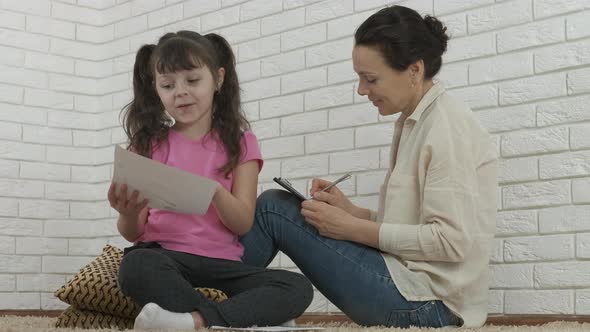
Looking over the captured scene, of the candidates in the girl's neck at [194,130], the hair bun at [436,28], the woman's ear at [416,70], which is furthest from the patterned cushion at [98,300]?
the hair bun at [436,28]

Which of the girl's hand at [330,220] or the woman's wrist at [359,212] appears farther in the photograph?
the woman's wrist at [359,212]

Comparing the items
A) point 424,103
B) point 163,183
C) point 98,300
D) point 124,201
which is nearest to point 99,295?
point 98,300

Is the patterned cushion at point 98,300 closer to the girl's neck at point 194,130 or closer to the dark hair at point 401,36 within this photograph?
the girl's neck at point 194,130

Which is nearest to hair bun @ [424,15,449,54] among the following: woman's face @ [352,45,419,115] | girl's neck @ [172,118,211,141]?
woman's face @ [352,45,419,115]

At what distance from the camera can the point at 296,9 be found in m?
3.54

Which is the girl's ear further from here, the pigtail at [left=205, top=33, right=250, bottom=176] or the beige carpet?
the beige carpet

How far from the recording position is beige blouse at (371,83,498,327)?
7.39 ft

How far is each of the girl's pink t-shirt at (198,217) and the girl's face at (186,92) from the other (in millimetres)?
80

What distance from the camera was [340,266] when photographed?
237cm

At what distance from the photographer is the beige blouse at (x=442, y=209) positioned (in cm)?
225

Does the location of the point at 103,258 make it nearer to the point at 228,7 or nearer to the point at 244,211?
the point at 244,211

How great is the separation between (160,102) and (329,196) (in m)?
0.63

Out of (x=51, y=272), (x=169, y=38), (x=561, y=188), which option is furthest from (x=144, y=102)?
(x=51, y=272)

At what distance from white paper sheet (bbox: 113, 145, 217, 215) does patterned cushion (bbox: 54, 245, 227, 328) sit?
28cm
